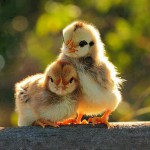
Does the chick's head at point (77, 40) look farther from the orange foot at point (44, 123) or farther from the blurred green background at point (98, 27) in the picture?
the blurred green background at point (98, 27)

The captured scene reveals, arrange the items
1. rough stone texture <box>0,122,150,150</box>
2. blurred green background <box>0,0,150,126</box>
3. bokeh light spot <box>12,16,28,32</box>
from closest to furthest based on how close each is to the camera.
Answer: rough stone texture <box>0,122,150,150</box>
blurred green background <box>0,0,150,126</box>
bokeh light spot <box>12,16,28,32</box>

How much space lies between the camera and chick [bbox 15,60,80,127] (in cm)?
260

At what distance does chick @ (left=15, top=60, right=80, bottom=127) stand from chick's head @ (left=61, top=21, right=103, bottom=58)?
0.20ft

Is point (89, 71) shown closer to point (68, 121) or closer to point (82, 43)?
point (82, 43)

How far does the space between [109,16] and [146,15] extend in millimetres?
316

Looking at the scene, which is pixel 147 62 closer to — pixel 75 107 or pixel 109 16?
pixel 109 16

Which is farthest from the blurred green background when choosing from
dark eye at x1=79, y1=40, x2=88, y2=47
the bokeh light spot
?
dark eye at x1=79, y1=40, x2=88, y2=47

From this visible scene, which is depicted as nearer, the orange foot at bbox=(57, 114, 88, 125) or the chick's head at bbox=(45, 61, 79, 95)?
the chick's head at bbox=(45, 61, 79, 95)

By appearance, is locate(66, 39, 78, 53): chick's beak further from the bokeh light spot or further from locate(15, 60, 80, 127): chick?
the bokeh light spot

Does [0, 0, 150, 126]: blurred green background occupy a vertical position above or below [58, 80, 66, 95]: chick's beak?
above

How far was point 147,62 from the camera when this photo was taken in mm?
5410

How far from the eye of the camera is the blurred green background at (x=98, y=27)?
5020 mm

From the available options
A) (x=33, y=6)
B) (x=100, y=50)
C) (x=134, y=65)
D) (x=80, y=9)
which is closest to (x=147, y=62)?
(x=134, y=65)

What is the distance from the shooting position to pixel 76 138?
8.37 feet
